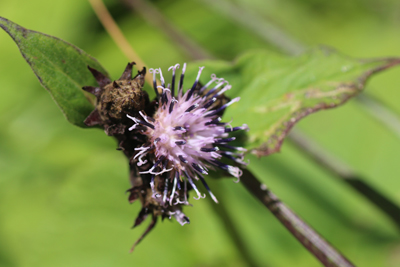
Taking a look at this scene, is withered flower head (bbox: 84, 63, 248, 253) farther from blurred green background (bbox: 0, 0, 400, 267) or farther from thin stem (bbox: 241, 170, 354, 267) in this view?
blurred green background (bbox: 0, 0, 400, 267)

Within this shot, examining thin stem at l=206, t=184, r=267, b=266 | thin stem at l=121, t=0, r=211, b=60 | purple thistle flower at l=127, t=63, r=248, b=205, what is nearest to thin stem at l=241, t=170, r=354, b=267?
purple thistle flower at l=127, t=63, r=248, b=205

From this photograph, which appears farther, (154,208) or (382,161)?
(382,161)

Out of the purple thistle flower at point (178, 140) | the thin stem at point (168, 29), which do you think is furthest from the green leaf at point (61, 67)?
the thin stem at point (168, 29)

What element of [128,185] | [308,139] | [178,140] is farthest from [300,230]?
[128,185]

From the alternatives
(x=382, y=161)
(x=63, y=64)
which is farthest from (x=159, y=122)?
(x=382, y=161)

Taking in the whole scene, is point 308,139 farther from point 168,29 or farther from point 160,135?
point 160,135

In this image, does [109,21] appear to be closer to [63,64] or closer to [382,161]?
[63,64]

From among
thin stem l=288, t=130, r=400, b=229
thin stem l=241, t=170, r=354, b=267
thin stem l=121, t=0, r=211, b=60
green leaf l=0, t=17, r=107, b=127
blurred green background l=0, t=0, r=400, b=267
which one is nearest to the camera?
green leaf l=0, t=17, r=107, b=127
